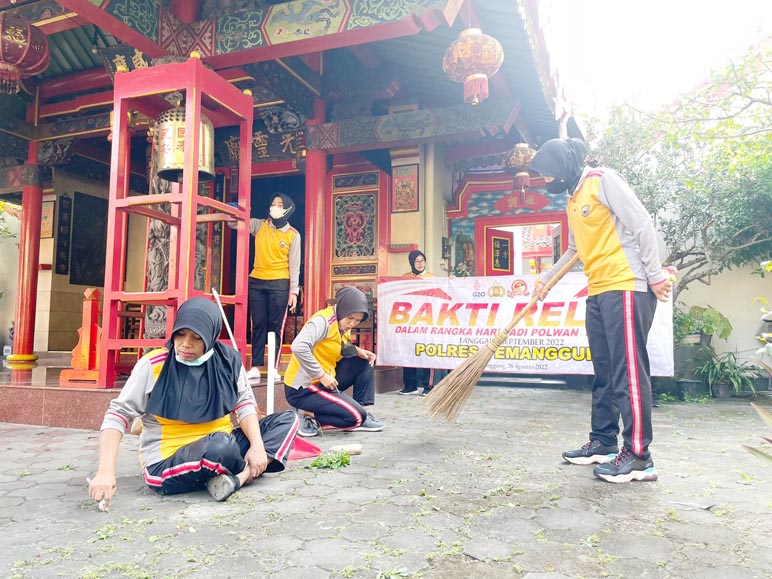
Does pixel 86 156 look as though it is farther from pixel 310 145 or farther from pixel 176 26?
pixel 176 26

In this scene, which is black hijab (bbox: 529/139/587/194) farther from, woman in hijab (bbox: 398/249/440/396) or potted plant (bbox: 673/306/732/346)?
potted plant (bbox: 673/306/732/346)

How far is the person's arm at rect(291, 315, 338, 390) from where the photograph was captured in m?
3.77

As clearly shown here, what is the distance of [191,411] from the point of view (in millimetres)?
2457

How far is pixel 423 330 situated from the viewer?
669 centimetres

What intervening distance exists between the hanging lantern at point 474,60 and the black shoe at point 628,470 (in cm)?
327

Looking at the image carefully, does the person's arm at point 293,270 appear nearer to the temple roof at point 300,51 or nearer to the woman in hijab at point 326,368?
the woman in hijab at point 326,368

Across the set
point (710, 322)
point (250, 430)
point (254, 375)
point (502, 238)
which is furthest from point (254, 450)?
point (502, 238)

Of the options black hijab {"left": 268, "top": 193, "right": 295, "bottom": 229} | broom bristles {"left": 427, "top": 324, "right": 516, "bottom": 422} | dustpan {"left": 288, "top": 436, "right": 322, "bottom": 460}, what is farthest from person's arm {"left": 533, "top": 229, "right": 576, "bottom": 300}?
black hijab {"left": 268, "top": 193, "right": 295, "bottom": 229}

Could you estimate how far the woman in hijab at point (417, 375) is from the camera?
686cm

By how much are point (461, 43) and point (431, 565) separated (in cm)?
422

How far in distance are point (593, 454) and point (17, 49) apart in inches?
196

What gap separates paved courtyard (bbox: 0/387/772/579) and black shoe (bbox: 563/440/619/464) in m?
0.07

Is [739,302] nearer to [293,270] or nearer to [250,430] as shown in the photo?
[293,270]

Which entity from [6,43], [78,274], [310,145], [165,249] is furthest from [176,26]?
[78,274]
